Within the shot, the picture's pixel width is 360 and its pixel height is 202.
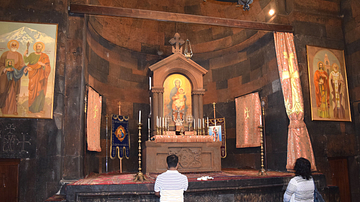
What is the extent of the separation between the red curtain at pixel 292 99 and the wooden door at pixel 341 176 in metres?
1.23

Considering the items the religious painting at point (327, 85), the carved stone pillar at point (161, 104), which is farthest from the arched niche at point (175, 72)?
the religious painting at point (327, 85)

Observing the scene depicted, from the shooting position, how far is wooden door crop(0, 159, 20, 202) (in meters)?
6.58

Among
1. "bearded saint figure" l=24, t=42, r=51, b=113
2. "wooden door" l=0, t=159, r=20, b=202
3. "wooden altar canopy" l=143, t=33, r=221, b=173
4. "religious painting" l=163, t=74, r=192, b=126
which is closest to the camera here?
"wooden door" l=0, t=159, r=20, b=202

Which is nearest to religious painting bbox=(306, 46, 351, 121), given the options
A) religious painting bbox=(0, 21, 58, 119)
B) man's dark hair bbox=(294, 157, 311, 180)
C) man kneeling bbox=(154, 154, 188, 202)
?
man's dark hair bbox=(294, 157, 311, 180)

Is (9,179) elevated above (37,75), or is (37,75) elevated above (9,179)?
(37,75)

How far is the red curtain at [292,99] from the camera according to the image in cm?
764

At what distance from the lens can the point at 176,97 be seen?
1003cm

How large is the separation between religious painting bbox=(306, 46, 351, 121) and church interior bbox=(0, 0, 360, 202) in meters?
0.04

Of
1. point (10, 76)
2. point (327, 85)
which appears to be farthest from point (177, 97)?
point (10, 76)

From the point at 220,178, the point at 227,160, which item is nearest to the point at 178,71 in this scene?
the point at 227,160

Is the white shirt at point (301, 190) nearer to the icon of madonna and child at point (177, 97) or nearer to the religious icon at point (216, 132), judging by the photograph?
the icon of madonna and child at point (177, 97)

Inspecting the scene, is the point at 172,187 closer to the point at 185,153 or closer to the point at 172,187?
the point at 172,187

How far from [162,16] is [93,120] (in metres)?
3.46

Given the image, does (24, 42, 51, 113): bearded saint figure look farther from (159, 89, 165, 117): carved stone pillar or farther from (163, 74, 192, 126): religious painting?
(163, 74, 192, 126): religious painting
